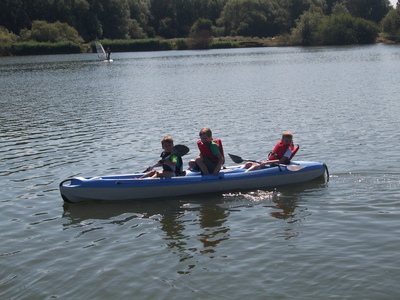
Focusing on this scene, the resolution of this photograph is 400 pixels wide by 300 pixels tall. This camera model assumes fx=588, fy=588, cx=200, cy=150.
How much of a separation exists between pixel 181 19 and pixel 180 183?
115 metres

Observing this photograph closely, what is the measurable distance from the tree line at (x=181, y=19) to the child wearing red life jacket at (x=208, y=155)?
7609cm

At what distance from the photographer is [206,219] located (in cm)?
1032

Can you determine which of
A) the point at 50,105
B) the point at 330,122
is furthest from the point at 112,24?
the point at 330,122

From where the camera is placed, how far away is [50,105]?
26.5 metres

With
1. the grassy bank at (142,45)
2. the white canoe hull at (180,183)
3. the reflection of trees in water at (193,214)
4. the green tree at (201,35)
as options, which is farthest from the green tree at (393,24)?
the reflection of trees in water at (193,214)

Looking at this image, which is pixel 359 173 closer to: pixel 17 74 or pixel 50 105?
pixel 50 105

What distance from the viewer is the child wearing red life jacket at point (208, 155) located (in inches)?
463

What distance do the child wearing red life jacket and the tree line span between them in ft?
250

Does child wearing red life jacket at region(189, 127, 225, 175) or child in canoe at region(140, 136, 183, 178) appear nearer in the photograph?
child in canoe at region(140, 136, 183, 178)

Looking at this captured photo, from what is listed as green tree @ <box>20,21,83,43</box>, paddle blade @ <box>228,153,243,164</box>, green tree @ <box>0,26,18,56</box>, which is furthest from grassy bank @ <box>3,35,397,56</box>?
paddle blade @ <box>228,153,243,164</box>

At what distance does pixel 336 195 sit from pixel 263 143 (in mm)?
5092

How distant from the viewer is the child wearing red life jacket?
38.5ft

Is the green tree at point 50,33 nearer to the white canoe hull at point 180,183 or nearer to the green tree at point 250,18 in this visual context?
the green tree at point 250,18

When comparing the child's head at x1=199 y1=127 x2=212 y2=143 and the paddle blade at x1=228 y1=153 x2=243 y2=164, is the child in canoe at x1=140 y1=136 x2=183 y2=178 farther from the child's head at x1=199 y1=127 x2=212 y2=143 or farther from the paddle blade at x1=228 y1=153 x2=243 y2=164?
the paddle blade at x1=228 y1=153 x2=243 y2=164
